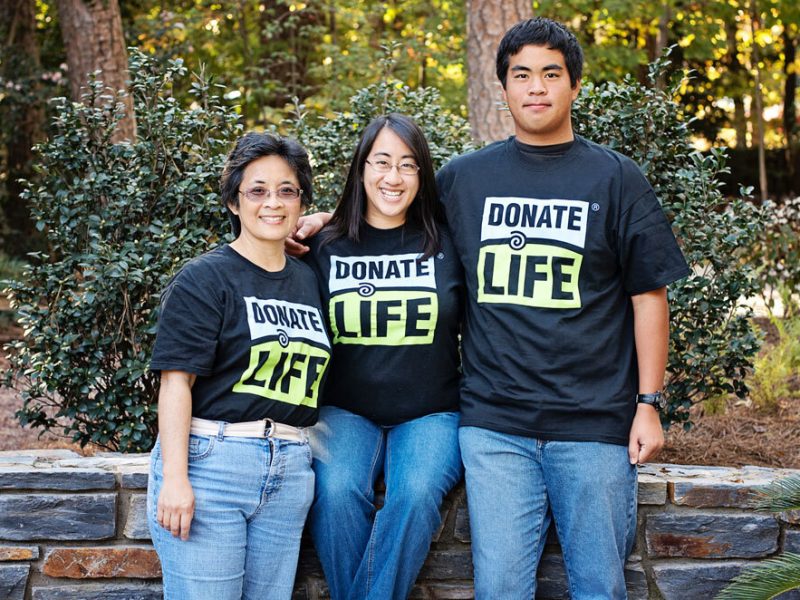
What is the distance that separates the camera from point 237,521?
2.44 metres

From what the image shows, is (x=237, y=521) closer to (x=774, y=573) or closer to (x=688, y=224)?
(x=774, y=573)

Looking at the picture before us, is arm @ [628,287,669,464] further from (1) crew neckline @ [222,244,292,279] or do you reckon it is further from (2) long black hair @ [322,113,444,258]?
(1) crew neckline @ [222,244,292,279]

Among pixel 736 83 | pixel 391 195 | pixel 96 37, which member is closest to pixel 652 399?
pixel 391 195

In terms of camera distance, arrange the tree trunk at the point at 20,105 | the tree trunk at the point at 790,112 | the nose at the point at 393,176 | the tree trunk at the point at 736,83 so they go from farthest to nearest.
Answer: the tree trunk at the point at 790,112, the tree trunk at the point at 736,83, the tree trunk at the point at 20,105, the nose at the point at 393,176

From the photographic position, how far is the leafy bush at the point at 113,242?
3605mm

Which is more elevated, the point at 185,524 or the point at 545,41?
the point at 545,41

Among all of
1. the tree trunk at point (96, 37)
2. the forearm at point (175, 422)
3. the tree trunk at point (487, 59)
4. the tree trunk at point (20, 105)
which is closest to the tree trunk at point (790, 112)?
the tree trunk at point (20, 105)

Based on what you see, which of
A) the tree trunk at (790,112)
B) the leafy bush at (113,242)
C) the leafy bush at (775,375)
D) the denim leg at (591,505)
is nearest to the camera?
the denim leg at (591,505)

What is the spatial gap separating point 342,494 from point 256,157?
997mm

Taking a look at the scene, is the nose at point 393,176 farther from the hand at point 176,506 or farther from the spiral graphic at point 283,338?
the hand at point 176,506

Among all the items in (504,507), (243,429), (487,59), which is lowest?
(504,507)

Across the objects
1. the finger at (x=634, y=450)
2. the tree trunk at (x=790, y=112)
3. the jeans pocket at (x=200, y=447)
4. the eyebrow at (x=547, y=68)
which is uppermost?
the tree trunk at (x=790, y=112)

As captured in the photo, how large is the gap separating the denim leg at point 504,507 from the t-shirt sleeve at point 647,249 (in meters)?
0.57

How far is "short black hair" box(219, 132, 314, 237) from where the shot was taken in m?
2.65
